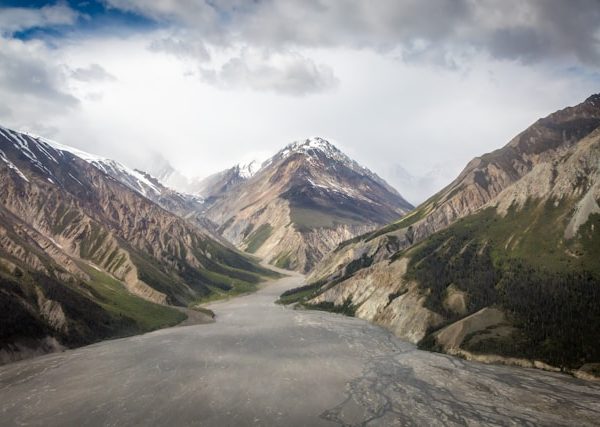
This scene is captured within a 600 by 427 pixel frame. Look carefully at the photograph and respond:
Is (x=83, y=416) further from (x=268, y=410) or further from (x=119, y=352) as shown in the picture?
(x=119, y=352)

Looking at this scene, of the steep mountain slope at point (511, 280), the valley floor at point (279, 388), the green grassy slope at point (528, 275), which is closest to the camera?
the valley floor at point (279, 388)

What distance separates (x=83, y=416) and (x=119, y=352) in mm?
42493

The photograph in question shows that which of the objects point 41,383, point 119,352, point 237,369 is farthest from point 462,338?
point 41,383

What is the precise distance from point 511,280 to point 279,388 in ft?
253

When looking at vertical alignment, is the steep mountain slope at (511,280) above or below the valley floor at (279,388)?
above

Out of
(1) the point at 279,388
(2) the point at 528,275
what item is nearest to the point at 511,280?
(2) the point at 528,275

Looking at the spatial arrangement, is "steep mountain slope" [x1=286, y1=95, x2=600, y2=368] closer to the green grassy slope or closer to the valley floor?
the green grassy slope

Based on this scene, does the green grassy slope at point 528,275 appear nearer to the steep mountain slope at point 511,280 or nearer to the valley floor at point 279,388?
the steep mountain slope at point 511,280

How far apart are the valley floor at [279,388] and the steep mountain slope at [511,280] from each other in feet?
28.9

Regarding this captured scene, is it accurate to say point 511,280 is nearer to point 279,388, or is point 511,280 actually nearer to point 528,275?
point 528,275

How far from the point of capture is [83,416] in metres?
65.3

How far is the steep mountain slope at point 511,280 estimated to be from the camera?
9906cm

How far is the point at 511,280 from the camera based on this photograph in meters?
127

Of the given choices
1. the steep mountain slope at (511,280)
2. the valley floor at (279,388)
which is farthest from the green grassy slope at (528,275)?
the valley floor at (279,388)
